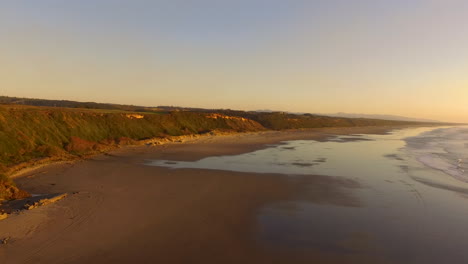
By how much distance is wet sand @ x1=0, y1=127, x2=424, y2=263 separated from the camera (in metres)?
10.7

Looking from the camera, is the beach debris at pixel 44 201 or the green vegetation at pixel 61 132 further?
the green vegetation at pixel 61 132

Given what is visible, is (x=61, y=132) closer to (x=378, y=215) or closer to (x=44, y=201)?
(x=44, y=201)

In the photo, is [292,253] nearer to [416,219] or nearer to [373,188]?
[416,219]

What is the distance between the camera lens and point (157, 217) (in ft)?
48.0

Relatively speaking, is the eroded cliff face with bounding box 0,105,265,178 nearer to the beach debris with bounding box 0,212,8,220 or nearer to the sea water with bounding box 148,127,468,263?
the beach debris with bounding box 0,212,8,220

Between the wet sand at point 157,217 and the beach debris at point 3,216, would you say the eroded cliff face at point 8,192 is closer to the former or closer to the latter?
the wet sand at point 157,217

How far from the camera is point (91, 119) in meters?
44.7

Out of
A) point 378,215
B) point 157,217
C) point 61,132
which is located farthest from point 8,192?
point 61,132

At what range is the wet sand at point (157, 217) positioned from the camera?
10724 mm

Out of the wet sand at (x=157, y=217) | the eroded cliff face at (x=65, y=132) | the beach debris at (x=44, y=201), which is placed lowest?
the wet sand at (x=157, y=217)

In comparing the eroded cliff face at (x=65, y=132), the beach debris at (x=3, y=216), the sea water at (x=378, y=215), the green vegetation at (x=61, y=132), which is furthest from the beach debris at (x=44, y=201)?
the sea water at (x=378, y=215)

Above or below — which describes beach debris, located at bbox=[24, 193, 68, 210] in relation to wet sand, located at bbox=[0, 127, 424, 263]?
above

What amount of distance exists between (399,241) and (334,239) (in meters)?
2.77

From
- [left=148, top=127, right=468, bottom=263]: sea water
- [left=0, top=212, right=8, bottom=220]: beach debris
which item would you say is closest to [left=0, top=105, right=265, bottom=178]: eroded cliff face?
[left=0, top=212, right=8, bottom=220]: beach debris
